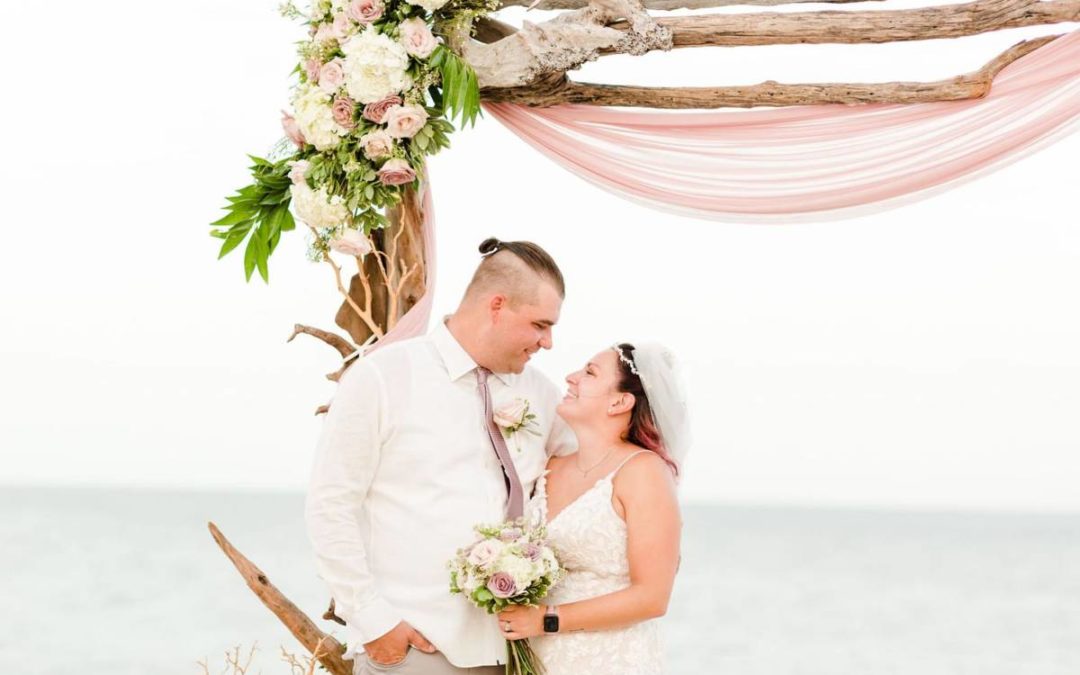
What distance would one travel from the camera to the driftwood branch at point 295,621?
388 cm

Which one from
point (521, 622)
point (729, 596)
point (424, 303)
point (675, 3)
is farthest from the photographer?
point (729, 596)

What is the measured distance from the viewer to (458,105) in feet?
12.4

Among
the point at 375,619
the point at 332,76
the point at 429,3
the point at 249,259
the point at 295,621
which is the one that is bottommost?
the point at 295,621

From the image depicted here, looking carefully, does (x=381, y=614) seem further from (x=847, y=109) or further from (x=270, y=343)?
(x=270, y=343)

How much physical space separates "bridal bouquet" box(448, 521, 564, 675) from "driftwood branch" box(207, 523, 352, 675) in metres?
0.92

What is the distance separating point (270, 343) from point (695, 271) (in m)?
4.77

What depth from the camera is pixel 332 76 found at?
3773mm

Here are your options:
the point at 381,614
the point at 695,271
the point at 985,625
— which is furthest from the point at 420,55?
the point at 695,271

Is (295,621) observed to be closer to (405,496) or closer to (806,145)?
(405,496)

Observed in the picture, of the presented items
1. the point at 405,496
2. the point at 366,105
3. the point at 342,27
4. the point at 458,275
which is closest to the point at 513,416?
the point at 405,496

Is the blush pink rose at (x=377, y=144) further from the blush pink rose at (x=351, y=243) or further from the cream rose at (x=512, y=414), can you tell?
the cream rose at (x=512, y=414)

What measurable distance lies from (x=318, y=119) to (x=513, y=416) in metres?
1.17

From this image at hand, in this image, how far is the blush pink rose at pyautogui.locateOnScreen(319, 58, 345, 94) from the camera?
12.3ft

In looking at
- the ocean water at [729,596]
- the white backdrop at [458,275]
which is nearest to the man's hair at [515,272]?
the white backdrop at [458,275]
